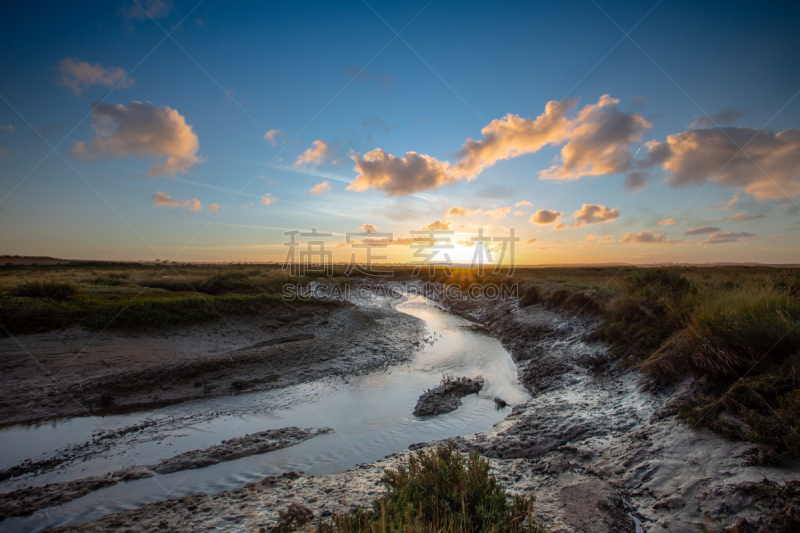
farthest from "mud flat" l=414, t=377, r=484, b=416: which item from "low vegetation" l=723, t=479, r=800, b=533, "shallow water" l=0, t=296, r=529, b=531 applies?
"low vegetation" l=723, t=479, r=800, b=533

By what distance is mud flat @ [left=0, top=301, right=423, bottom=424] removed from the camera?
28.5 feet

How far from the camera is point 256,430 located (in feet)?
24.5

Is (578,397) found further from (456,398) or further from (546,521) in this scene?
(546,521)

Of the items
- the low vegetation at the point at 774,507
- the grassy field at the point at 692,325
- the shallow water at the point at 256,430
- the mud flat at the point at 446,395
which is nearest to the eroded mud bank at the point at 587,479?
the low vegetation at the point at 774,507

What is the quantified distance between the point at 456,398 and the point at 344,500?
5395 millimetres

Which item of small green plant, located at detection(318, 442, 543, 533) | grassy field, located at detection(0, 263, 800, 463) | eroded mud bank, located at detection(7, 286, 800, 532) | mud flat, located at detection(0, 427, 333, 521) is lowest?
mud flat, located at detection(0, 427, 333, 521)

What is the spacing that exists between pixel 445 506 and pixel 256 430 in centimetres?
567

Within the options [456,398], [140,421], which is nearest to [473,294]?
[456,398]

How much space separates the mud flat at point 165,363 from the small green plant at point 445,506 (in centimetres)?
755

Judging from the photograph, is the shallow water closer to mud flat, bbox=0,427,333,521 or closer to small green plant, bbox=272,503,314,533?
mud flat, bbox=0,427,333,521

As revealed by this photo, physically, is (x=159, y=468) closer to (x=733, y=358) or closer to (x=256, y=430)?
(x=256, y=430)

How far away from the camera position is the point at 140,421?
7.79 meters

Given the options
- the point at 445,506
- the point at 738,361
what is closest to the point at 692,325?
the point at 738,361

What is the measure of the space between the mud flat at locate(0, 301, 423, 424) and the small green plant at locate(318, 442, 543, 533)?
7.55 meters
